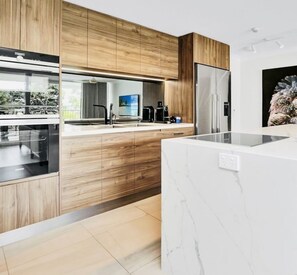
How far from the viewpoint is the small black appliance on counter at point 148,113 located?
12.5 feet

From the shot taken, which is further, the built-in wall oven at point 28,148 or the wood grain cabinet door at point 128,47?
the wood grain cabinet door at point 128,47

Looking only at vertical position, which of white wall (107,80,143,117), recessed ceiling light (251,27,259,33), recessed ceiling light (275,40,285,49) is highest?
recessed ceiling light (275,40,285,49)

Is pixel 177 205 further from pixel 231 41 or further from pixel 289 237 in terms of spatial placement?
pixel 231 41

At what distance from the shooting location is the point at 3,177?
1934mm

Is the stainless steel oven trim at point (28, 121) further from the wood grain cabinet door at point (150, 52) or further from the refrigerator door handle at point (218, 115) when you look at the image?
the refrigerator door handle at point (218, 115)

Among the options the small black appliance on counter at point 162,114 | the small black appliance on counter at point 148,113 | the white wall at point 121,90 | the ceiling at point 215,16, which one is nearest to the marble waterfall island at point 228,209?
the ceiling at point 215,16

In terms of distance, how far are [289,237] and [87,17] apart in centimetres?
263

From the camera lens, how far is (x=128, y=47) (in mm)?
2930

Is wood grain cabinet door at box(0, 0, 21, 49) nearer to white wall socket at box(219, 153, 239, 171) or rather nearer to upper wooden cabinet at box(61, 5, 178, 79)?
upper wooden cabinet at box(61, 5, 178, 79)

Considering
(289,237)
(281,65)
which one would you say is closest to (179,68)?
(281,65)

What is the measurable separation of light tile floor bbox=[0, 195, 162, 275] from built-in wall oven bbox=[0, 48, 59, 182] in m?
0.59

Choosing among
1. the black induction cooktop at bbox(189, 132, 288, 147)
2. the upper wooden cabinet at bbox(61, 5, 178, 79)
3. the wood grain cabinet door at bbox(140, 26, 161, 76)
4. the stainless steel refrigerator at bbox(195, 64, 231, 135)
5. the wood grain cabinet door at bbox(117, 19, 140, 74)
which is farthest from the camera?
the stainless steel refrigerator at bbox(195, 64, 231, 135)

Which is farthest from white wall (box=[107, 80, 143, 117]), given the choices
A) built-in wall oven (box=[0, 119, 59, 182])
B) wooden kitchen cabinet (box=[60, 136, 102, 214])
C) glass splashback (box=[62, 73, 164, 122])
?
built-in wall oven (box=[0, 119, 59, 182])

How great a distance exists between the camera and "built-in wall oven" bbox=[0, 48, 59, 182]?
1929mm
